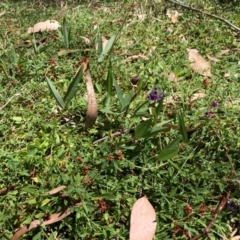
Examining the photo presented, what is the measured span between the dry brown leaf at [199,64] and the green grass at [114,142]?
4 cm

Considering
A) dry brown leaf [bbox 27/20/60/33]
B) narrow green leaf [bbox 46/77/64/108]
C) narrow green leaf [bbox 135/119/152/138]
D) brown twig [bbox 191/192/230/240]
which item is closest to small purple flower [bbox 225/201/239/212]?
brown twig [bbox 191/192/230/240]

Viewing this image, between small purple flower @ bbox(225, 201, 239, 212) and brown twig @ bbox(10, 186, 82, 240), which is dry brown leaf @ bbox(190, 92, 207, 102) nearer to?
small purple flower @ bbox(225, 201, 239, 212)

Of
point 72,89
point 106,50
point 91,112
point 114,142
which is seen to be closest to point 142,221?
point 114,142

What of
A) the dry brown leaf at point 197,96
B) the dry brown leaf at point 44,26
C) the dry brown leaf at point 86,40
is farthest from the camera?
the dry brown leaf at point 44,26

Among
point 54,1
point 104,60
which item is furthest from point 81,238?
point 54,1

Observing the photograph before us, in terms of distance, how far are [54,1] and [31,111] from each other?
5.12 feet

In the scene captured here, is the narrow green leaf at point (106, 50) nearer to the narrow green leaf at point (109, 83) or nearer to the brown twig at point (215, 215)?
the narrow green leaf at point (109, 83)

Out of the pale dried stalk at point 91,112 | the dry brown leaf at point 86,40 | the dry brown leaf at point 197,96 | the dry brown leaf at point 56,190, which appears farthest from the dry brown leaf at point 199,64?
the dry brown leaf at point 56,190

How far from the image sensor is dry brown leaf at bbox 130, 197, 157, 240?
1.69 meters

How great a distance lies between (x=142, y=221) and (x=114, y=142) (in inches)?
15.4

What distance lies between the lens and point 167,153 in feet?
5.90

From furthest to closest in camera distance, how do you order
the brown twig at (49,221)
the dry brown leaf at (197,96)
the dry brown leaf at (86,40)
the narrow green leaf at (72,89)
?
the dry brown leaf at (86,40), the dry brown leaf at (197,96), the narrow green leaf at (72,89), the brown twig at (49,221)

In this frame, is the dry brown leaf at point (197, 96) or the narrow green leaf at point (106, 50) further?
the narrow green leaf at point (106, 50)

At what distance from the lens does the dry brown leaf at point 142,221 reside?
5.53ft
